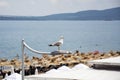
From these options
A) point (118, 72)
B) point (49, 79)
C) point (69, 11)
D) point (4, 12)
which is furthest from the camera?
point (69, 11)

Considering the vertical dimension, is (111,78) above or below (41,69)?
above

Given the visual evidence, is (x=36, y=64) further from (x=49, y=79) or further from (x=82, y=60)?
(x=49, y=79)

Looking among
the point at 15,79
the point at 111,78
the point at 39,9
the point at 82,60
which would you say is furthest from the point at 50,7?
the point at 111,78

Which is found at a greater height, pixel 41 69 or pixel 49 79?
pixel 49 79

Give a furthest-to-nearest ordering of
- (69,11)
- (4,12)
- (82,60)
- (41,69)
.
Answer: (69,11) → (4,12) → (82,60) → (41,69)

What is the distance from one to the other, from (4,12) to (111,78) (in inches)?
1543

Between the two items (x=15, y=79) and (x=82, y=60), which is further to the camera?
(x=82, y=60)

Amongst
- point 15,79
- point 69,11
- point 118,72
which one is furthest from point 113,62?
point 69,11

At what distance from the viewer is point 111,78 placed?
4.40 m

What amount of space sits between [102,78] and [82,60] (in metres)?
8.63

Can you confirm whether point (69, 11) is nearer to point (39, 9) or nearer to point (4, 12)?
point (39, 9)

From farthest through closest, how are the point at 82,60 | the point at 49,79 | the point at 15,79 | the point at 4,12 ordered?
the point at 4,12, the point at 82,60, the point at 15,79, the point at 49,79

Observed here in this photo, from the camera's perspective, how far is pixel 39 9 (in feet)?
175

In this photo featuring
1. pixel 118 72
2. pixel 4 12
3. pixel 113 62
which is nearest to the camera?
pixel 118 72
